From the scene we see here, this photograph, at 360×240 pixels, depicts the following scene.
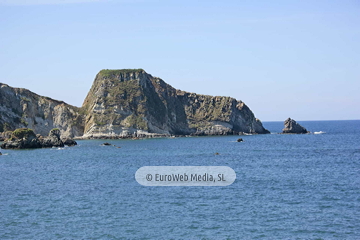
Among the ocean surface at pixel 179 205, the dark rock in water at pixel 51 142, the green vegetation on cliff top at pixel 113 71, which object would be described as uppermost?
the green vegetation on cliff top at pixel 113 71

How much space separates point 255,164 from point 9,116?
84417mm

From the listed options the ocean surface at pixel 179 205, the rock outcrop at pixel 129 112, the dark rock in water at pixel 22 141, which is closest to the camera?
the ocean surface at pixel 179 205

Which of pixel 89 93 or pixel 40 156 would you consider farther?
pixel 89 93

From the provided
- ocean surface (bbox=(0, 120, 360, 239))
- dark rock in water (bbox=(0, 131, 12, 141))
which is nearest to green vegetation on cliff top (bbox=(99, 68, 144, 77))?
dark rock in water (bbox=(0, 131, 12, 141))

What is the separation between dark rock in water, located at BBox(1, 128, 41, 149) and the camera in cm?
8481

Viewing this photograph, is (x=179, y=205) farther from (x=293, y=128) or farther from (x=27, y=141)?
(x=293, y=128)

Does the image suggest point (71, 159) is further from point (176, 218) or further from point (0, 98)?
point (0, 98)

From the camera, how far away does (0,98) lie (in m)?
122

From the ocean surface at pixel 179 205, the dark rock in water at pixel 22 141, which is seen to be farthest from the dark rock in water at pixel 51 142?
the ocean surface at pixel 179 205

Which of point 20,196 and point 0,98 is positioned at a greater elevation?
point 0,98

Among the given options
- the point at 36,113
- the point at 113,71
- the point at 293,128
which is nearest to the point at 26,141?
the point at 36,113

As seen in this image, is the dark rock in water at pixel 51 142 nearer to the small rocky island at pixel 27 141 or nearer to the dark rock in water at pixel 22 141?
the small rocky island at pixel 27 141

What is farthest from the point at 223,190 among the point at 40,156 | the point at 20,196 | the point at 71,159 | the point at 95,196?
the point at 40,156

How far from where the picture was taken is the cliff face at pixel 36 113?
121m
